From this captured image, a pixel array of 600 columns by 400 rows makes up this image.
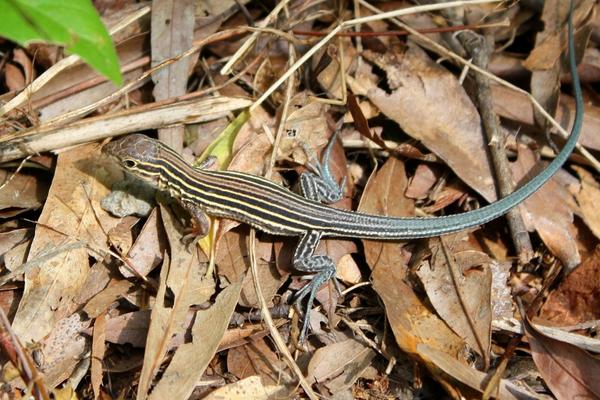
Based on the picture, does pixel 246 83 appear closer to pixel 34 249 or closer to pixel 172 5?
pixel 172 5

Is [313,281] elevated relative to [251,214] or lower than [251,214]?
lower

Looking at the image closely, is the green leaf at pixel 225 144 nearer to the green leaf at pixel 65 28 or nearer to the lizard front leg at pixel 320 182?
the lizard front leg at pixel 320 182

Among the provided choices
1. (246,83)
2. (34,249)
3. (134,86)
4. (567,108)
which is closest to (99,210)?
(34,249)

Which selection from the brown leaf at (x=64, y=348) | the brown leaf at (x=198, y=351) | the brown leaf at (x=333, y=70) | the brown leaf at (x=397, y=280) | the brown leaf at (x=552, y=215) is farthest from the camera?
the brown leaf at (x=333, y=70)

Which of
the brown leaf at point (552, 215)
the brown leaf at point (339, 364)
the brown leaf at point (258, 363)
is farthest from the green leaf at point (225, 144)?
the brown leaf at point (552, 215)

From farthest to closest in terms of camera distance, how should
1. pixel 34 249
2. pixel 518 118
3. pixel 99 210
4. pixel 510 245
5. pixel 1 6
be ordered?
pixel 518 118 → pixel 510 245 → pixel 99 210 → pixel 34 249 → pixel 1 6

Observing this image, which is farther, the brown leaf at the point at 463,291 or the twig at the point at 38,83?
the twig at the point at 38,83

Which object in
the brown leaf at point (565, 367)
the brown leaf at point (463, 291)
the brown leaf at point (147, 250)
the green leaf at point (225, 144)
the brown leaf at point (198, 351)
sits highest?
the green leaf at point (225, 144)

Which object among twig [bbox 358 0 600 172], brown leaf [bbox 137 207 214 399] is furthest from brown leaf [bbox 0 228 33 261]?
twig [bbox 358 0 600 172]
